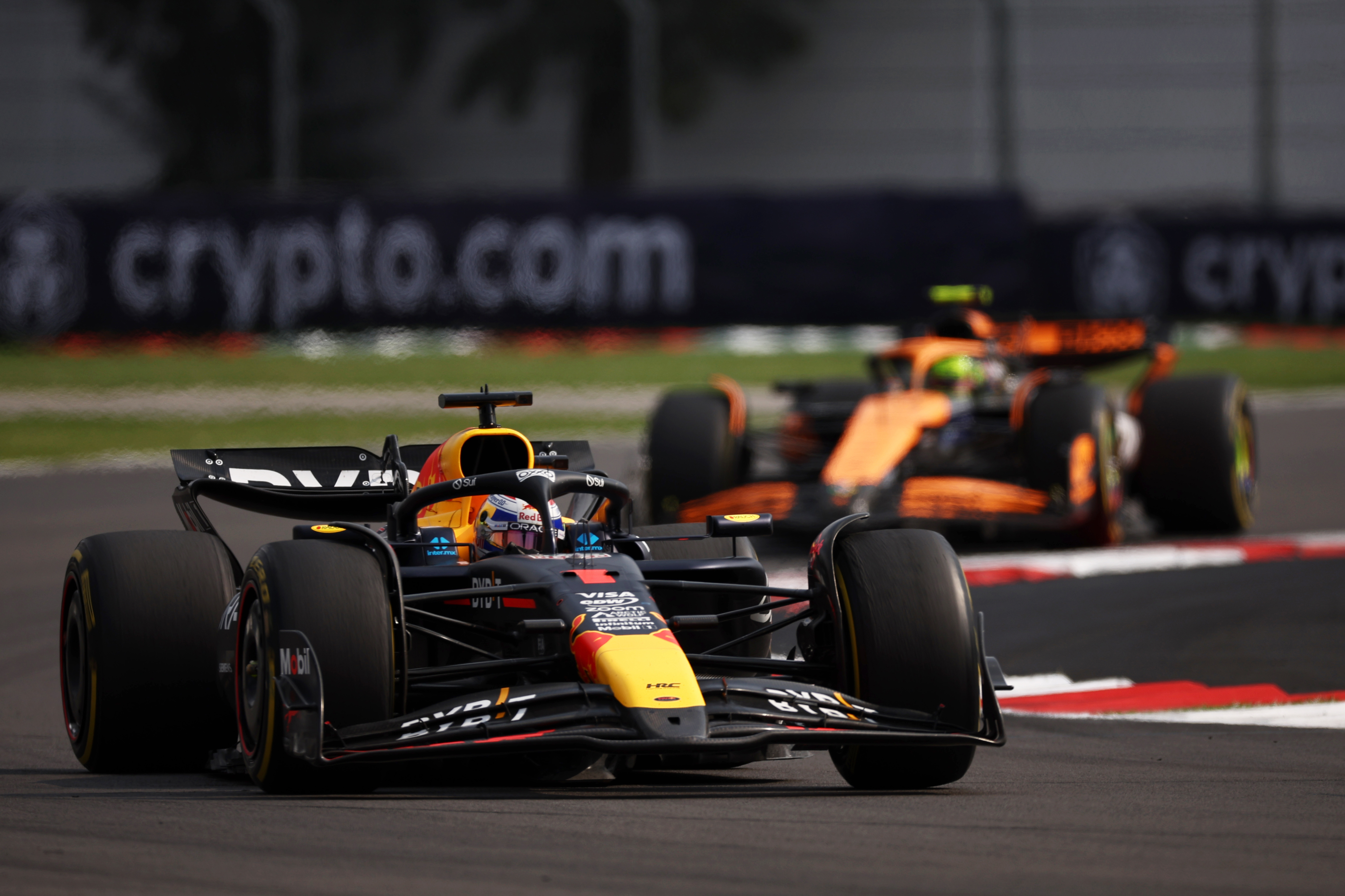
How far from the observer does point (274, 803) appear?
18.4 feet

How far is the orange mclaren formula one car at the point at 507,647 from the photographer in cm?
553

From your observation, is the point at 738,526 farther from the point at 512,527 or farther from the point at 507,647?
the point at 507,647

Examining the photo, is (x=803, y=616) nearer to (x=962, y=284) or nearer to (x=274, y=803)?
(x=274, y=803)

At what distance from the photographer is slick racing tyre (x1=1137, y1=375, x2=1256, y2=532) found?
1278 centimetres

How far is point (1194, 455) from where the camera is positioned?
12859 millimetres

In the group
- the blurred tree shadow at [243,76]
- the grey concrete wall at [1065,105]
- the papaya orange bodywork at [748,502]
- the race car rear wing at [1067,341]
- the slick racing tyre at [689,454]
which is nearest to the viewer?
the papaya orange bodywork at [748,502]

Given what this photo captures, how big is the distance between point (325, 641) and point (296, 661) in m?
0.09

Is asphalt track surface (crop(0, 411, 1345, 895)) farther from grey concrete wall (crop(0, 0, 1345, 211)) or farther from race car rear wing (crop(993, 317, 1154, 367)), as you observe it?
grey concrete wall (crop(0, 0, 1345, 211))

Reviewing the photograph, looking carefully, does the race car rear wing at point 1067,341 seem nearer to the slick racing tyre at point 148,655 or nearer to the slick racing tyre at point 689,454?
the slick racing tyre at point 689,454

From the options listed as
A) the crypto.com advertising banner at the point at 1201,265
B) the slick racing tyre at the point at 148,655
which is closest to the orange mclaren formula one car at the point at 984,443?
the slick racing tyre at the point at 148,655

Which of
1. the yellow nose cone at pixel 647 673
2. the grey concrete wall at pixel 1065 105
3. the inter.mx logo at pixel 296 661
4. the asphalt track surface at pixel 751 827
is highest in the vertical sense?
the grey concrete wall at pixel 1065 105

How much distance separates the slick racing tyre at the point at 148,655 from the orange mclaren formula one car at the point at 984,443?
536cm

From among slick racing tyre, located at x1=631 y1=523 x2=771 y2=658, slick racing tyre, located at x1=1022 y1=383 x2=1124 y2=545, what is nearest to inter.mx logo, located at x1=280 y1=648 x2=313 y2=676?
slick racing tyre, located at x1=631 y1=523 x2=771 y2=658

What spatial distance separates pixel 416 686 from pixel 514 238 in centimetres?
2183
